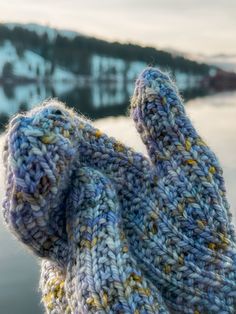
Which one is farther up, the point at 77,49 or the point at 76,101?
the point at 76,101

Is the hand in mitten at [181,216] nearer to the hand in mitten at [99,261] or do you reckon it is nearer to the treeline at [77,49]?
the hand in mitten at [99,261]

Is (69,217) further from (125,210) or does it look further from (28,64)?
(28,64)

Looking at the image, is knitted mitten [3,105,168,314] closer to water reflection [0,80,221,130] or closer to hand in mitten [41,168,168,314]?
hand in mitten [41,168,168,314]

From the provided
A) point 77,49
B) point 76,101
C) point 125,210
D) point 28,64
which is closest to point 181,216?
point 125,210

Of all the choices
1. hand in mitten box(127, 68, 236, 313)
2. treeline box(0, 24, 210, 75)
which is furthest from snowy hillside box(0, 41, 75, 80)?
hand in mitten box(127, 68, 236, 313)

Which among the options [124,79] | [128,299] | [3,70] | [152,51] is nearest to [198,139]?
[128,299]

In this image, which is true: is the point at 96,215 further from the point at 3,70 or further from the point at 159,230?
the point at 3,70
